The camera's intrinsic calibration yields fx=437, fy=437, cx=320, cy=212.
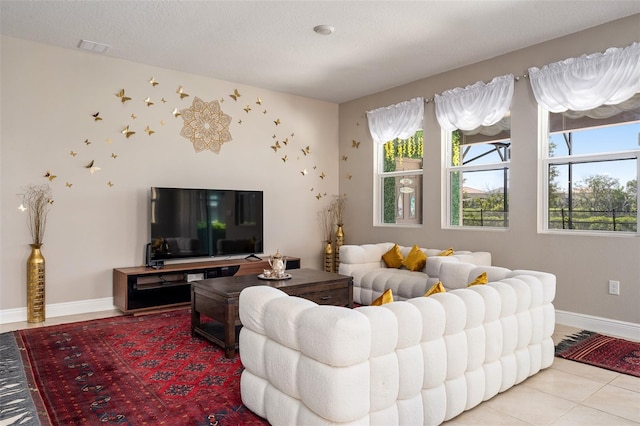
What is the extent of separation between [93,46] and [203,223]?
2.14 meters

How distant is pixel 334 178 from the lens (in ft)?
22.3

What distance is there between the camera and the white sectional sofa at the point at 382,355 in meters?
1.74

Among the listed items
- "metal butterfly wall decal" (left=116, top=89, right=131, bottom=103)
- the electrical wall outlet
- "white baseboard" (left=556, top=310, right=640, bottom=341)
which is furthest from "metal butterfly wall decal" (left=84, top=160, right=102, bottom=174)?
the electrical wall outlet

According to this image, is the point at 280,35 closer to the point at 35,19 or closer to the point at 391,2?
the point at 391,2

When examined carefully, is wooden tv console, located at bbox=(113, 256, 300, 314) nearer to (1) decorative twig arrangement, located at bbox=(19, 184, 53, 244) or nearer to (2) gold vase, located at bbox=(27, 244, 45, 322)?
(2) gold vase, located at bbox=(27, 244, 45, 322)

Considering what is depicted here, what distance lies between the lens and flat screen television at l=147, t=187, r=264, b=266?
15.7 feet

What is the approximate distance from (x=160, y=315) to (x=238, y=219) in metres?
1.51

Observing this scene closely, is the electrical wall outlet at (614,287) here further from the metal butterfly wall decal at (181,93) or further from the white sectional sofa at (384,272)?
the metal butterfly wall decal at (181,93)

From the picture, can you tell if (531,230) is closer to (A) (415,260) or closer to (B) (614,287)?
(B) (614,287)

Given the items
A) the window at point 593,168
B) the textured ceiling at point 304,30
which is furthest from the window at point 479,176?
the textured ceiling at point 304,30

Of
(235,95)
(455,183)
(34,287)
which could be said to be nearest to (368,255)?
(455,183)

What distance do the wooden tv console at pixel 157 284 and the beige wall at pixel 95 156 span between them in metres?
0.42

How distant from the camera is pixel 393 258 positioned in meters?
5.09

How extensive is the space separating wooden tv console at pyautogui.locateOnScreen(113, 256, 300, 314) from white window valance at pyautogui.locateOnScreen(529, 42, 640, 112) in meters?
3.77
